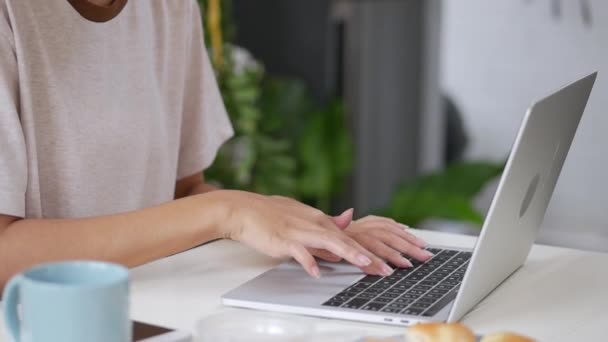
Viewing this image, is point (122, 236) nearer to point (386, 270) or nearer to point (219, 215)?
point (219, 215)

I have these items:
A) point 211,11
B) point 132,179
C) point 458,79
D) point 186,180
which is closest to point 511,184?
point 132,179

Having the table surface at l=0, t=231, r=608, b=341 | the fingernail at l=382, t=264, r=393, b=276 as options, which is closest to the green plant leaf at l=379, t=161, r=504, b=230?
the table surface at l=0, t=231, r=608, b=341

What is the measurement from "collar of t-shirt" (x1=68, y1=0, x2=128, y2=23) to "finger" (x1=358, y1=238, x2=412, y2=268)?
510 millimetres

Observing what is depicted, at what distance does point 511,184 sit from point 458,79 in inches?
97.3

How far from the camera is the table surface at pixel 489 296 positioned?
95 cm

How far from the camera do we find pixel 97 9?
1.33m

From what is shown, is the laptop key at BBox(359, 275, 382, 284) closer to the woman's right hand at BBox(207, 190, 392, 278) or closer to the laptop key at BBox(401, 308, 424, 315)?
the woman's right hand at BBox(207, 190, 392, 278)

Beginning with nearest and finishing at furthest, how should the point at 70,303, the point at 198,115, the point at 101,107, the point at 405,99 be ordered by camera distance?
the point at 70,303 → the point at 101,107 → the point at 198,115 → the point at 405,99

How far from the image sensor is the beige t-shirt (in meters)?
1.21

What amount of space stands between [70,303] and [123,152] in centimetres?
71

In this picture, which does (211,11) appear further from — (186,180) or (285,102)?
(186,180)

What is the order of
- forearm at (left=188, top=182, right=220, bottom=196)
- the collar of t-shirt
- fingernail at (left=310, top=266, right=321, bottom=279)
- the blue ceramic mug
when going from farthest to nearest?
forearm at (left=188, top=182, right=220, bottom=196) < the collar of t-shirt < fingernail at (left=310, top=266, right=321, bottom=279) < the blue ceramic mug

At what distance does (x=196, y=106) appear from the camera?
157 cm

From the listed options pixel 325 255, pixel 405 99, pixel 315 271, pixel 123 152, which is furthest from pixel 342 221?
pixel 405 99
